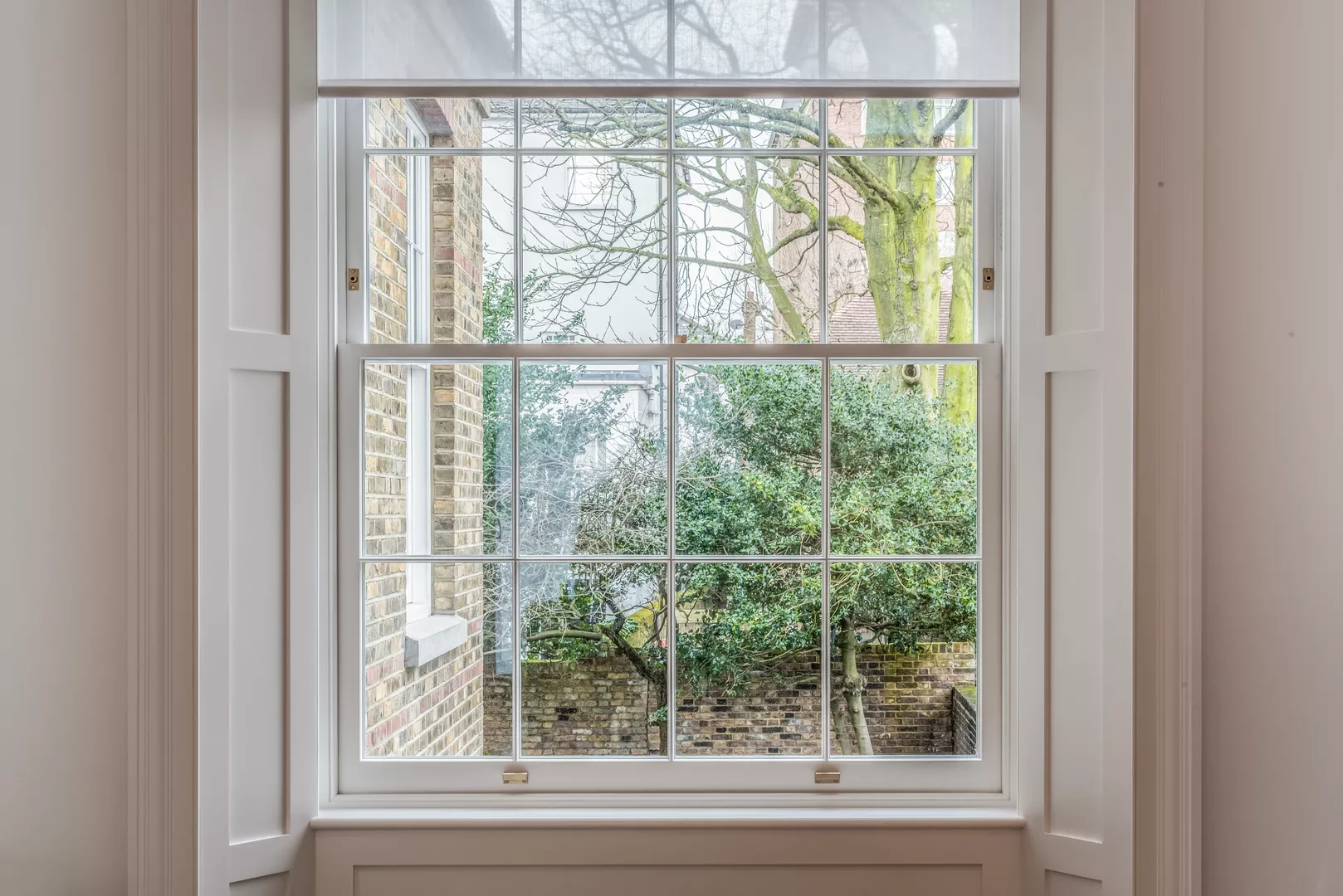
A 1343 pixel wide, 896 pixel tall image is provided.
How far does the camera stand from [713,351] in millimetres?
1814

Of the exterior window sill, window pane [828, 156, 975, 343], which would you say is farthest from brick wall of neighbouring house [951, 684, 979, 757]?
the exterior window sill

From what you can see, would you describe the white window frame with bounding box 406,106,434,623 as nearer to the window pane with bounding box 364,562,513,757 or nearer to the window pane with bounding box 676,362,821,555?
the window pane with bounding box 364,562,513,757

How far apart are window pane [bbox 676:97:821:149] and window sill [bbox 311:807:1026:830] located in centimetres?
145

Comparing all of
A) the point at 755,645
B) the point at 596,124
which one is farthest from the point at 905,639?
the point at 596,124

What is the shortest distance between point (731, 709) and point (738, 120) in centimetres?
131
